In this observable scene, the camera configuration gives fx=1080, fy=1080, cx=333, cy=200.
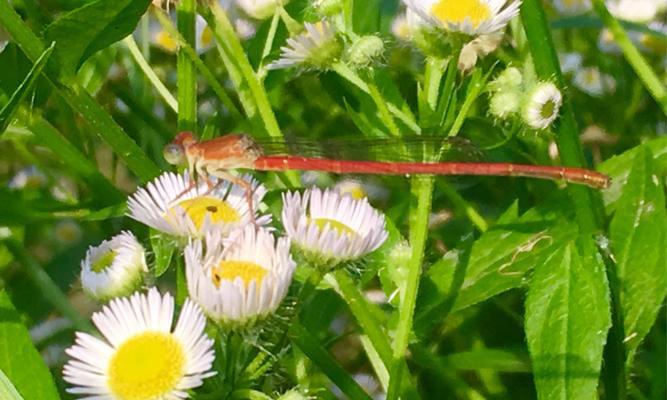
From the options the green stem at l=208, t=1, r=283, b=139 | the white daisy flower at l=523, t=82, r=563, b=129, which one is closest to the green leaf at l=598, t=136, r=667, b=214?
the white daisy flower at l=523, t=82, r=563, b=129

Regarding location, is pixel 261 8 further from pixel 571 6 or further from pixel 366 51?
pixel 571 6

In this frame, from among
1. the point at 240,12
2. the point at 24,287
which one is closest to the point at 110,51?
the point at 240,12

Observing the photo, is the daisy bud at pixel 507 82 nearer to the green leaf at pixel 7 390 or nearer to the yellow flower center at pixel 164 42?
the green leaf at pixel 7 390

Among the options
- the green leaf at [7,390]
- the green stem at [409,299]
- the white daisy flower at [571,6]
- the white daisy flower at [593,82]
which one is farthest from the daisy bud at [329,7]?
the white daisy flower at [571,6]

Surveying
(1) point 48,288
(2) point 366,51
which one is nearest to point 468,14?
(2) point 366,51

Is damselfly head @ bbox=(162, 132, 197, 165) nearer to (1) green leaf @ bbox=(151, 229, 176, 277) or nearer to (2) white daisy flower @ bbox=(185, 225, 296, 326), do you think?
(1) green leaf @ bbox=(151, 229, 176, 277)
